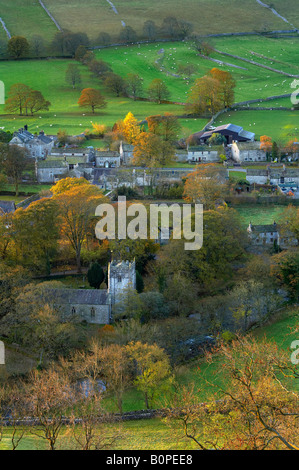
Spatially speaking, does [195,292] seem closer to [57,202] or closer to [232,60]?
[57,202]

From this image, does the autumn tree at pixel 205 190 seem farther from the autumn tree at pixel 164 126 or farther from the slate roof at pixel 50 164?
the autumn tree at pixel 164 126

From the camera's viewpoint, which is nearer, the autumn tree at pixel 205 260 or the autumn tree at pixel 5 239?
the autumn tree at pixel 205 260

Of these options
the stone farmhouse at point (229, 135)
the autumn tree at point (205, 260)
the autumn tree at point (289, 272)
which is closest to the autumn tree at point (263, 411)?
the autumn tree at point (289, 272)

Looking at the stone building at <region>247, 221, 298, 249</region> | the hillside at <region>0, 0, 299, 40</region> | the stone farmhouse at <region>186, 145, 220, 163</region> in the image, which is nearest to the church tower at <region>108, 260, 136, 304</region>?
the stone building at <region>247, 221, 298, 249</region>

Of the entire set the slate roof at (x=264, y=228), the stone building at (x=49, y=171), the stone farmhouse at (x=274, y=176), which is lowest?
the slate roof at (x=264, y=228)

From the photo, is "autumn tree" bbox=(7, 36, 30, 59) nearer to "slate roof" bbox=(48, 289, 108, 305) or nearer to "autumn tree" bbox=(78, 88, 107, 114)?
"autumn tree" bbox=(78, 88, 107, 114)

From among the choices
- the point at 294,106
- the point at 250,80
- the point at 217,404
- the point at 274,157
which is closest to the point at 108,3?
the point at 250,80

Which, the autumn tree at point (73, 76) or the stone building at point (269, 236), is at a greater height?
the autumn tree at point (73, 76)
